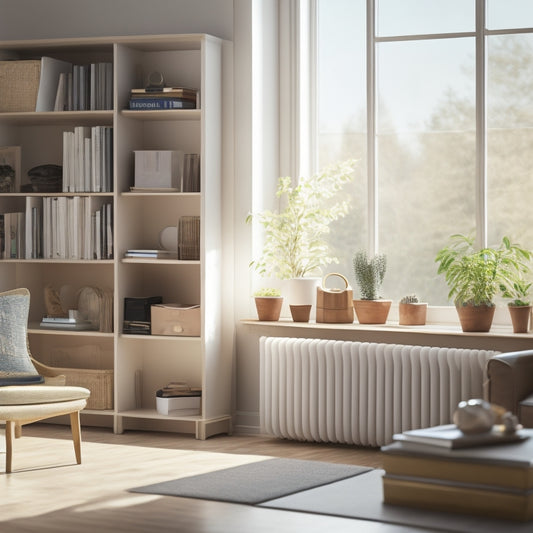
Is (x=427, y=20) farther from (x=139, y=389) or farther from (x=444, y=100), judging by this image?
(x=139, y=389)

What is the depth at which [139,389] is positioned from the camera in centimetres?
726

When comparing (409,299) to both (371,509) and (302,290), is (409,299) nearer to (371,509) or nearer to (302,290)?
(302,290)

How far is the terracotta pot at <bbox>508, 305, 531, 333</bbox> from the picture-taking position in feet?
20.5

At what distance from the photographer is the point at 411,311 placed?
664cm

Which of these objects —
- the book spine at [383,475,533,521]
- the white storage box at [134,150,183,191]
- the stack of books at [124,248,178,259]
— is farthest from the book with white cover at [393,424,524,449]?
the white storage box at [134,150,183,191]

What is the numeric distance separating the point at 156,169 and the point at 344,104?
1279mm

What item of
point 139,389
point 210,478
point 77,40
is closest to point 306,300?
point 139,389

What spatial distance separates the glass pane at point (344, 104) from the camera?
711 cm

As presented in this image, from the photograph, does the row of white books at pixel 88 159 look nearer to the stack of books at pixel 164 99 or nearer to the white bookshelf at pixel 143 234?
the white bookshelf at pixel 143 234

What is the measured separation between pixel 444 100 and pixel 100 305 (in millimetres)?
2510

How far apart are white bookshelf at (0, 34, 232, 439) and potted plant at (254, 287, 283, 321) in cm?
26

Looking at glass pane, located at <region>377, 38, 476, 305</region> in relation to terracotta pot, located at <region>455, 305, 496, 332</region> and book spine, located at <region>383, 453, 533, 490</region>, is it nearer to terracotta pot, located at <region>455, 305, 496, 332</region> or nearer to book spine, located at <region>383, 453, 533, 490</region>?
terracotta pot, located at <region>455, 305, 496, 332</region>

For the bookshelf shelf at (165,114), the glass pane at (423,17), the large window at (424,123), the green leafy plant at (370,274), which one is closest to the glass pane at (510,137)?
the large window at (424,123)

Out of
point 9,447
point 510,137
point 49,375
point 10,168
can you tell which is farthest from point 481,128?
point 9,447
